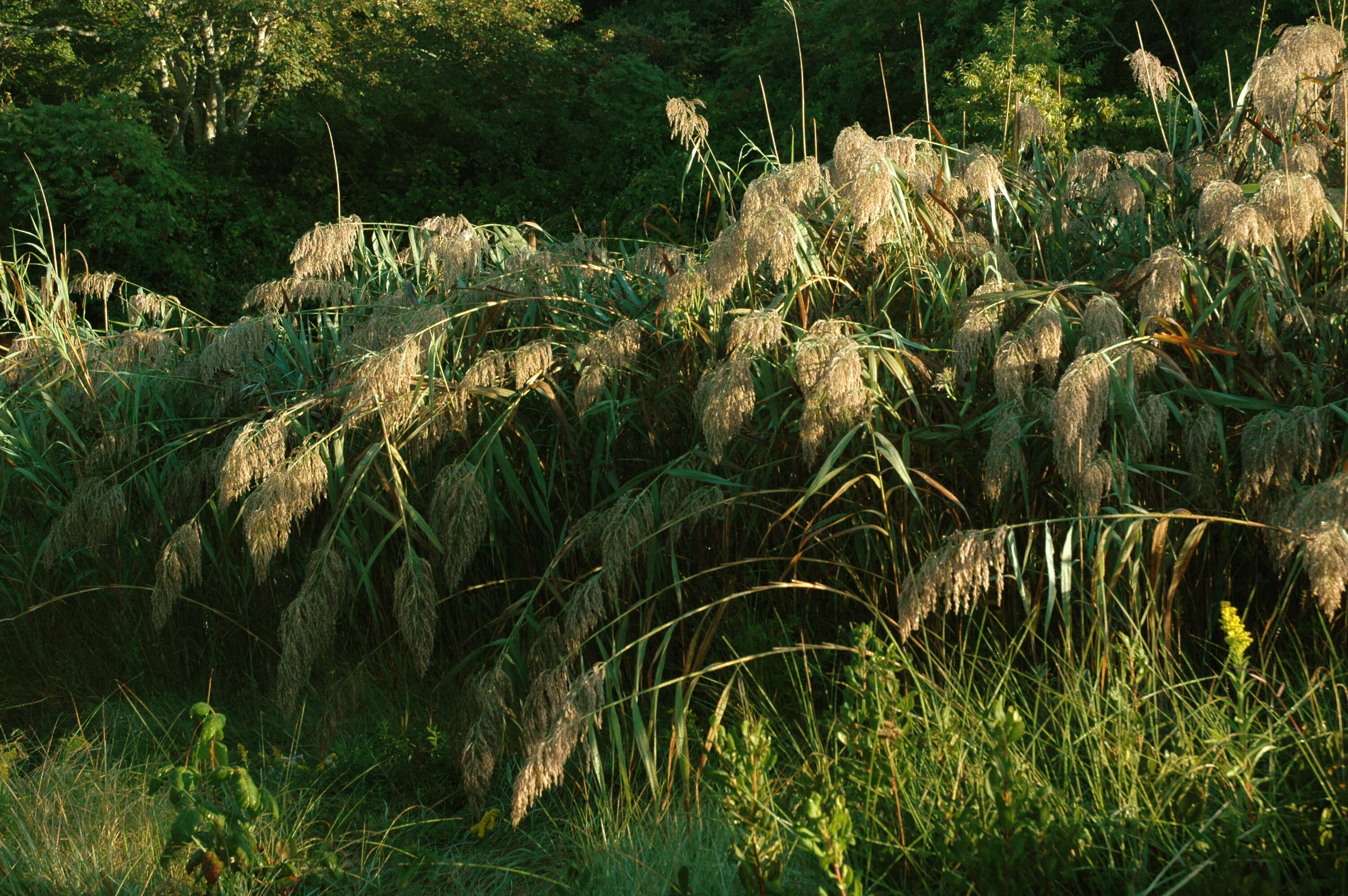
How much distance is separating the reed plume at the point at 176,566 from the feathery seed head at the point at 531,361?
83 cm

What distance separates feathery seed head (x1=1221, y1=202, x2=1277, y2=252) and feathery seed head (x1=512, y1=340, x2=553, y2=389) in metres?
1.52

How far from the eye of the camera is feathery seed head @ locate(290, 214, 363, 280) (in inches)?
145

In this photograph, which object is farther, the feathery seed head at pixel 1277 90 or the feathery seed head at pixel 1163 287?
the feathery seed head at pixel 1277 90

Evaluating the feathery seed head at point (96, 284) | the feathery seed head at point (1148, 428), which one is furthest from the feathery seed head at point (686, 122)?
the feathery seed head at point (96, 284)

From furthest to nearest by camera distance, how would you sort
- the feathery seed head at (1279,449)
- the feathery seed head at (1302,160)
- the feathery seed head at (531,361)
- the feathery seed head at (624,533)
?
1. the feathery seed head at (1302,160)
2. the feathery seed head at (531,361)
3. the feathery seed head at (624,533)
4. the feathery seed head at (1279,449)

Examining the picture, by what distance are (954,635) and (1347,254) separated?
1365mm

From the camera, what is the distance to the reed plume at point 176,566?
9.09 feet

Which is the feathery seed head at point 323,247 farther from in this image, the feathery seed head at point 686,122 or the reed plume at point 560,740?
the reed plume at point 560,740

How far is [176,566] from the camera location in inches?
110

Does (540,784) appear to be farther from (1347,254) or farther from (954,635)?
(1347,254)

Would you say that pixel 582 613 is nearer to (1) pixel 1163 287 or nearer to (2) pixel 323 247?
(1) pixel 1163 287

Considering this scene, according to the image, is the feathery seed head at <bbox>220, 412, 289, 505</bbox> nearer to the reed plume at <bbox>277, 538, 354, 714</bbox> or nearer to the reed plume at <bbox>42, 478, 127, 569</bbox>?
the reed plume at <bbox>277, 538, 354, 714</bbox>

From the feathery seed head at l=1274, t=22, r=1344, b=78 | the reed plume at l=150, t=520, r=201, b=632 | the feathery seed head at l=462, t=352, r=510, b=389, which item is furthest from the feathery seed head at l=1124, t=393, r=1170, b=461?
the reed plume at l=150, t=520, r=201, b=632

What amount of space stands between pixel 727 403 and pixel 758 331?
188mm
